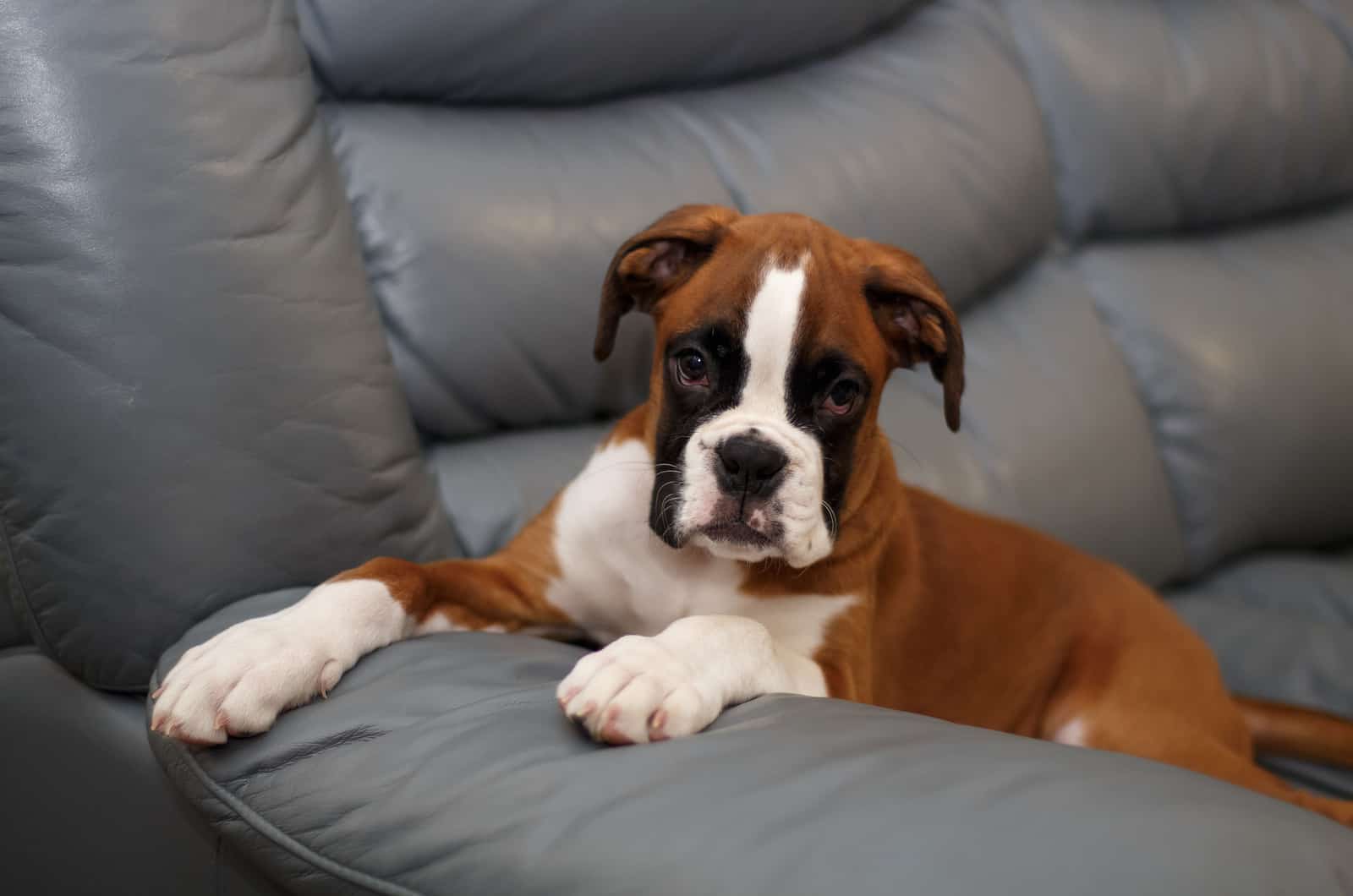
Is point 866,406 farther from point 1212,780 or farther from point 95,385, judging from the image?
point 95,385

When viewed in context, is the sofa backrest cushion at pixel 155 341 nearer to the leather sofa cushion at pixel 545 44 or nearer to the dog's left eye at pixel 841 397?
the leather sofa cushion at pixel 545 44

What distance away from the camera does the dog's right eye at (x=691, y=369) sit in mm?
1764

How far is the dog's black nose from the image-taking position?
1.66 metres

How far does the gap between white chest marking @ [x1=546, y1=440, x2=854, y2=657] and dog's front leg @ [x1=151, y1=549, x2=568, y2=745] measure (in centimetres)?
18

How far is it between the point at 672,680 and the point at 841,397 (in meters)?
0.55

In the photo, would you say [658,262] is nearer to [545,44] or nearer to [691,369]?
[691,369]

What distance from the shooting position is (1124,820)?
3.59 ft

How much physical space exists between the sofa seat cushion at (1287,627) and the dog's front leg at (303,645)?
5.27ft

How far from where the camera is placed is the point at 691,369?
1777 millimetres

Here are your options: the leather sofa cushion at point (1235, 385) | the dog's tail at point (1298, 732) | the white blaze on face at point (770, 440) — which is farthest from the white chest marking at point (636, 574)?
the leather sofa cushion at point (1235, 385)

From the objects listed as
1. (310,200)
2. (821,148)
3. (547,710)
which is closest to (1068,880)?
(547,710)

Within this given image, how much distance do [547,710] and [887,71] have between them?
5.88 ft

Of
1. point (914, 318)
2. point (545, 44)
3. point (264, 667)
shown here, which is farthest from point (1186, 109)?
point (264, 667)

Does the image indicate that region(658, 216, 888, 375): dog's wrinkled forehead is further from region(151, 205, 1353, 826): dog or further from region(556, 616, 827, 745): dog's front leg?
region(556, 616, 827, 745): dog's front leg
